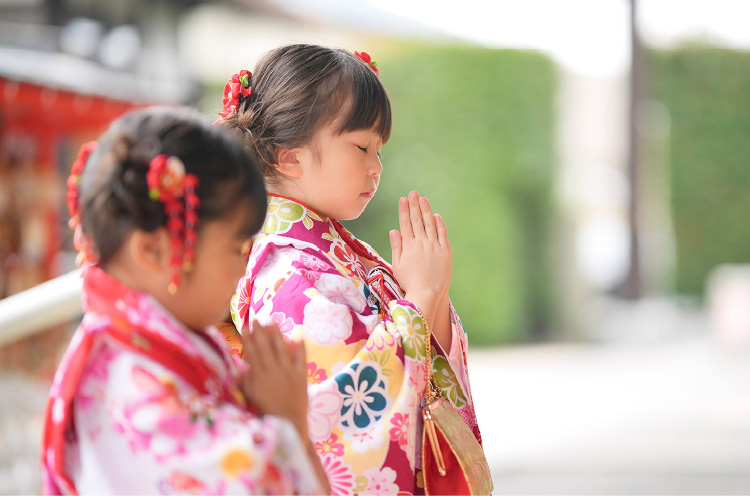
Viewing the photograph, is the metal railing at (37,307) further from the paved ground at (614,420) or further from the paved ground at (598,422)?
the paved ground at (614,420)

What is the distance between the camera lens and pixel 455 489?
1452 millimetres

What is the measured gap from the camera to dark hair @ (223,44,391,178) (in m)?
1.58

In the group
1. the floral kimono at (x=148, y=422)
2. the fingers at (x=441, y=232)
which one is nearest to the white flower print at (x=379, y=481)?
the floral kimono at (x=148, y=422)

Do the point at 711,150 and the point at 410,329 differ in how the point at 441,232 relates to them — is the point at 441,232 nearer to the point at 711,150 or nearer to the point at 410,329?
the point at 410,329

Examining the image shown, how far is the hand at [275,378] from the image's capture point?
1.12 m

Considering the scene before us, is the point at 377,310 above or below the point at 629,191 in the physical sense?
above

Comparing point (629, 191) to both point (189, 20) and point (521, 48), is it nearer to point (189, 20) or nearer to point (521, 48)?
point (521, 48)

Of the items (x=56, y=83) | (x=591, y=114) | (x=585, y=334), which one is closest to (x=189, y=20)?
(x=56, y=83)

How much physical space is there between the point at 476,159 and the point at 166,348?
25.9ft

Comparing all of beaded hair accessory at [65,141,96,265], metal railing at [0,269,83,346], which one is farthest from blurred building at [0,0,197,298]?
beaded hair accessory at [65,141,96,265]

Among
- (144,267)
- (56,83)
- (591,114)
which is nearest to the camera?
(144,267)

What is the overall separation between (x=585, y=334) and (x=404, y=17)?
166 inches

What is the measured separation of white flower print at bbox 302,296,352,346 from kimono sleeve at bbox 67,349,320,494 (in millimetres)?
319

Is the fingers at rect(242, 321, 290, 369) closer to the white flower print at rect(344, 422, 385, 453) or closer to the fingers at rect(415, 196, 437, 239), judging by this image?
the white flower print at rect(344, 422, 385, 453)
